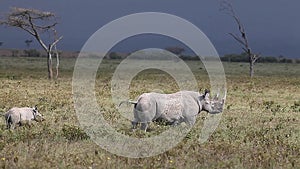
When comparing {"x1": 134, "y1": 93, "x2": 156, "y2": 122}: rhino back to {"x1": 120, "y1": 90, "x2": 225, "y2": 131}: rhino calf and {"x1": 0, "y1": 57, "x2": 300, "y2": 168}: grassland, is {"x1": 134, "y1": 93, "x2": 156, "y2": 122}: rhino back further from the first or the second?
{"x1": 0, "y1": 57, "x2": 300, "y2": 168}: grassland

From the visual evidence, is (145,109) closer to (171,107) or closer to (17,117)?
(171,107)

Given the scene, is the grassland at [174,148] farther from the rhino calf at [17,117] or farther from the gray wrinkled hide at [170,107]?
the gray wrinkled hide at [170,107]

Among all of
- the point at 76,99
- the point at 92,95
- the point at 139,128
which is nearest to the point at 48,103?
the point at 76,99

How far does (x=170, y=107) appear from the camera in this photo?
1488 centimetres

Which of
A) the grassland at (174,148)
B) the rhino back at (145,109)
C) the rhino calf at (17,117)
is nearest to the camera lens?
the grassland at (174,148)

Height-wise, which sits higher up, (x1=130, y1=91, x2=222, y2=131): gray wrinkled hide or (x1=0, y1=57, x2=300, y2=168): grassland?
(x1=130, y1=91, x2=222, y2=131): gray wrinkled hide

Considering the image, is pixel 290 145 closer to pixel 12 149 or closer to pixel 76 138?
pixel 76 138

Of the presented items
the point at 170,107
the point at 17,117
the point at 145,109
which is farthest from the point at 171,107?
the point at 17,117

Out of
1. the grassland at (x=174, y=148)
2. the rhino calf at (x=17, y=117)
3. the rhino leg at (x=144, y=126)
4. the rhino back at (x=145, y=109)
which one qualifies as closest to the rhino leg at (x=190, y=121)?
the grassland at (x=174, y=148)

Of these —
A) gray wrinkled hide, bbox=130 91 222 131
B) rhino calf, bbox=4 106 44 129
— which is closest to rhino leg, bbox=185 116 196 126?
gray wrinkled hide, bbox=130 91 222 131

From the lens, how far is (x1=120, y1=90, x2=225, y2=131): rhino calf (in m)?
14.3

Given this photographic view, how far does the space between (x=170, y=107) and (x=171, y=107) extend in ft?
0.10

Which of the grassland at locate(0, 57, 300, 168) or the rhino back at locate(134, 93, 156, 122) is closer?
the grassland at locate(0, 57, 300, 168)

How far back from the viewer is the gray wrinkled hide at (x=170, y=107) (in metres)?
14.3
